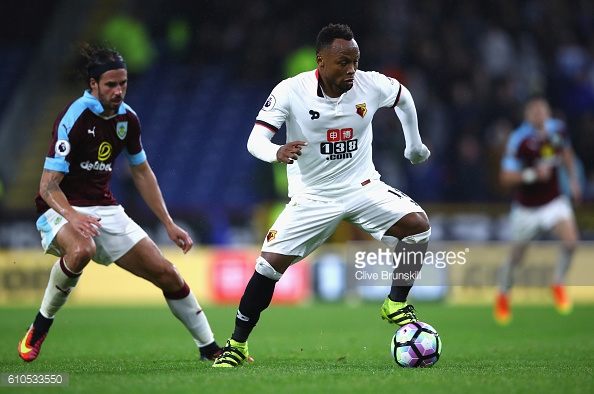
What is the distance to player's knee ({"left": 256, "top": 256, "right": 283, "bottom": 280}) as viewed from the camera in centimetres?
651

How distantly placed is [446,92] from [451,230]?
317 centimetres

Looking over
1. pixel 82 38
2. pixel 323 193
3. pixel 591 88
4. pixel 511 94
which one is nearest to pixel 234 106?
pixel 82 38

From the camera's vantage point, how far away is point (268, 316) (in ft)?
42.1

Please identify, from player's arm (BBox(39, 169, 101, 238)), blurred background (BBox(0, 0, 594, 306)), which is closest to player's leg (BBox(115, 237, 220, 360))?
player's arm (BBox(39, 169, 101, 238))

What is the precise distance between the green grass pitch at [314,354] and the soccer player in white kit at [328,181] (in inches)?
21.0

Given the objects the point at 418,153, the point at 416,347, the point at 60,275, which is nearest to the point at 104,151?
the point at 60,275

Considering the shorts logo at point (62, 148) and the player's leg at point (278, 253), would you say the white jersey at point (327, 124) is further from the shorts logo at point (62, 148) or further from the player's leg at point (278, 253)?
the shorts logo at point (62, 148)

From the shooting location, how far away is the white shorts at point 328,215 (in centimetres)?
654

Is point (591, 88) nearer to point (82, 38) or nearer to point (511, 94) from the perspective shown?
point (511, 94)

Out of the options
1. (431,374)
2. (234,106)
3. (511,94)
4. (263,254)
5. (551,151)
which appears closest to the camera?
(431,374)

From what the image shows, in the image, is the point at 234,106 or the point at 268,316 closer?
the point at 268,316

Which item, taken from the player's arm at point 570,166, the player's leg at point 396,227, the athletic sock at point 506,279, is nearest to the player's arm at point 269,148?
the player's leg at point 396,227

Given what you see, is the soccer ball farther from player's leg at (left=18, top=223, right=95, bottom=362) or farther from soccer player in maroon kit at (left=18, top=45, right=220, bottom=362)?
player's leg at (left=18, top=223, right=95, bottom=362)
